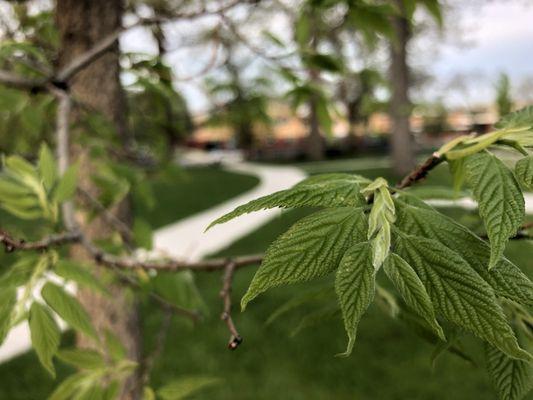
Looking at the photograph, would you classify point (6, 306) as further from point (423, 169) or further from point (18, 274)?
point (423, 169)

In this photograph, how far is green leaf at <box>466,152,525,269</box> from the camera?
0.54 meters

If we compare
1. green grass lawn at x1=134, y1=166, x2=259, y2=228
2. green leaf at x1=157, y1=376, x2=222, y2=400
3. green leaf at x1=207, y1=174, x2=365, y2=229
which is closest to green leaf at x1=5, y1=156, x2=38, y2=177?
green leaf at x1=157, y1=376, x2=222, y2=400

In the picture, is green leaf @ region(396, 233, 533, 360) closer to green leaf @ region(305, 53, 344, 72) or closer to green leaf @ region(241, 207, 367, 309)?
green leaf @ region(241, 207, 367, 309)

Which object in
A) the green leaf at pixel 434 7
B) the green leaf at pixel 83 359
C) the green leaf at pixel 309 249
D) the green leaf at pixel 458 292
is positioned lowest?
the green leaf at pixel 83 359

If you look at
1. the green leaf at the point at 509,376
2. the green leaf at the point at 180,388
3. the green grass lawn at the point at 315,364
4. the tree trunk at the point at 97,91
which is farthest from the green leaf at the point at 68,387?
the green grass lawn at the point at 315,364

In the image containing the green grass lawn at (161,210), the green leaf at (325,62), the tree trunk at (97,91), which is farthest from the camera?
the green grass lawn at (161,210)

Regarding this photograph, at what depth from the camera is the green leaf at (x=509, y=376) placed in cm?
66

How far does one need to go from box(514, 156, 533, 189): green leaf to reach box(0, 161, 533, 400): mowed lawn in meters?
3.64

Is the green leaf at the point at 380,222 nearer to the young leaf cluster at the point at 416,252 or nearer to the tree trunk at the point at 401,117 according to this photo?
the young leaf cluster at the point at 416,252

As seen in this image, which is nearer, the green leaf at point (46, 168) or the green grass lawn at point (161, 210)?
the green leaf at point (46, 168)

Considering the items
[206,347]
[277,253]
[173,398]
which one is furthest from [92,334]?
[206,347]

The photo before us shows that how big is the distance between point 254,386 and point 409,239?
433cm

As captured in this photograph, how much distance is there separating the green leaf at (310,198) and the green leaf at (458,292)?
8cm

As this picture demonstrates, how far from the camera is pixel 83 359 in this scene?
133cm
